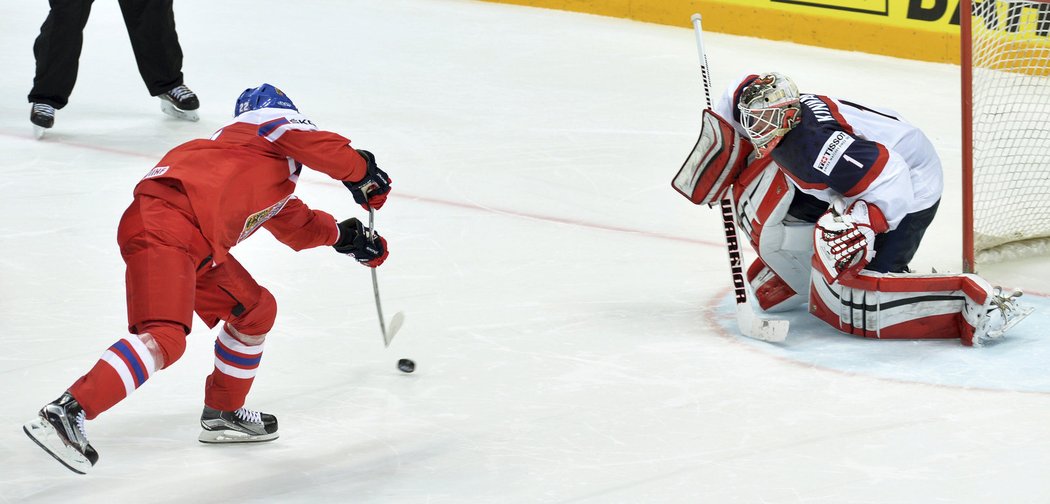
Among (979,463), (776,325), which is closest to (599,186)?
(776,325)

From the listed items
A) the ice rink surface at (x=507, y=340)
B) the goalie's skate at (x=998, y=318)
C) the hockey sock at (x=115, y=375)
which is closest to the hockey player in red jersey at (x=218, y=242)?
the hockey sock at (x=115, y=375)

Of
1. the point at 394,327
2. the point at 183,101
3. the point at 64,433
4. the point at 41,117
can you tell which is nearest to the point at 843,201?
the point at 394,327

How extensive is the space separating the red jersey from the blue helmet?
0.7 inches

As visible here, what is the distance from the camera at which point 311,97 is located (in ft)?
21.7

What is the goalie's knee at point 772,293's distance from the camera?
3.99 m

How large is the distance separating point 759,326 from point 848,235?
1.16 ft

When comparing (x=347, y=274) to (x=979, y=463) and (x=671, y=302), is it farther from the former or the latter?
(x=979, y=463)

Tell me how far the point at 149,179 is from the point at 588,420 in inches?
43.1

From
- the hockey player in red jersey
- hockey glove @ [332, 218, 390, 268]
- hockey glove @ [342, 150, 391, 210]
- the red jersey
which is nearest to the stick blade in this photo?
hockey glove @ [332, 218, 390, 268]

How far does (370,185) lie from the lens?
314 cm

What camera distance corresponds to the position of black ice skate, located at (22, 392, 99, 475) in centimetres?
238

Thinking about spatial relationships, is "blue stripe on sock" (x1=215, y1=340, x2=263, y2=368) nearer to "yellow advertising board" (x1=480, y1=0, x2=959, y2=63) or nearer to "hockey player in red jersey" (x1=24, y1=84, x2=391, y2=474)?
"hockey player in red jersey" (x1=24, y1=84, x2=391, y2=474)

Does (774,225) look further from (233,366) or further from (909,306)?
(233,366)

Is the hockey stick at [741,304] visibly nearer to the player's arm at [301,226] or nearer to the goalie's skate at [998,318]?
the goalie's skate at [998,318]
